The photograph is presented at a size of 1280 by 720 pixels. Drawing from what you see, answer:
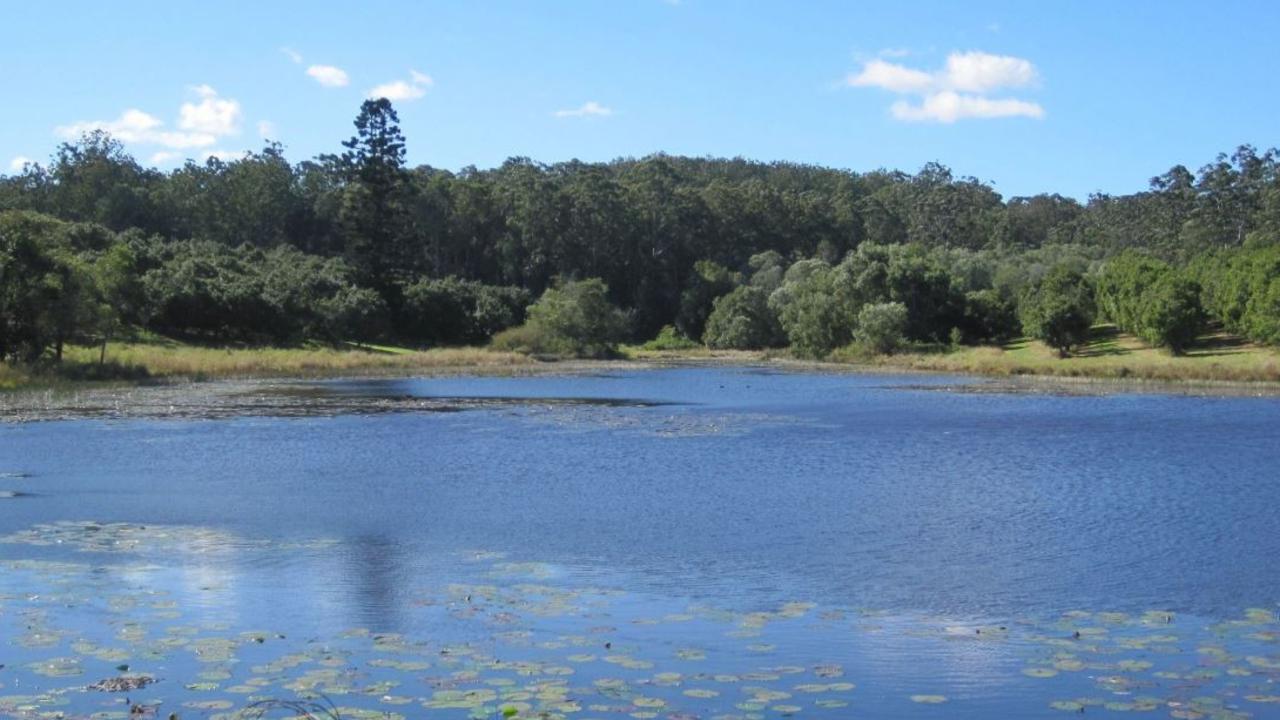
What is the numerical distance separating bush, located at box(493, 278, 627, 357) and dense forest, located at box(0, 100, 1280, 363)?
263 millimetres

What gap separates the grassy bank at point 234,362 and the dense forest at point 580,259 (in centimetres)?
199

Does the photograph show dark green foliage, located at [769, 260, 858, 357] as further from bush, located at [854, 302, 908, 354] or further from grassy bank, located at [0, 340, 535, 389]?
grassy bank, located at [0, 340, 535, 389]

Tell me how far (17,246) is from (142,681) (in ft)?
188

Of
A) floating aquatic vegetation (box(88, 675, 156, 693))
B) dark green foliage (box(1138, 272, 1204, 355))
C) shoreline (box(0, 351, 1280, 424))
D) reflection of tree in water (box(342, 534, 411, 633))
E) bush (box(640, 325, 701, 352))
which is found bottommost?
reflection of tree in water (box(342, 534, 411, 633))

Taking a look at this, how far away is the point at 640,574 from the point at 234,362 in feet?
216

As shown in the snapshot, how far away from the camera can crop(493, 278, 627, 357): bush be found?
115000mm

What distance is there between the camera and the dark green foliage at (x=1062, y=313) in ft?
306

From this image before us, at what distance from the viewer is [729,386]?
78.7m

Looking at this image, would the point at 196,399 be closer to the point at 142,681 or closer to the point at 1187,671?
the point at 142,681

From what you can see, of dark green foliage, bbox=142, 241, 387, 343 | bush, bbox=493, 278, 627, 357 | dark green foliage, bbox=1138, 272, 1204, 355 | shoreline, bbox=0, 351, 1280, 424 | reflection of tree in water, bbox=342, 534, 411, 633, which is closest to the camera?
reflection of tree in water, bbox=342, 534, 411, 633

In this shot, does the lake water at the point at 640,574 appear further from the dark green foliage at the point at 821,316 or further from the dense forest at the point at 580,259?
the dark green foliage at the point at 821,316

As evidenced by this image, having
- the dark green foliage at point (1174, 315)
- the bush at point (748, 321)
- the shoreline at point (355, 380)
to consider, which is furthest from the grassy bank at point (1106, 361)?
the bush at point (748, 321)

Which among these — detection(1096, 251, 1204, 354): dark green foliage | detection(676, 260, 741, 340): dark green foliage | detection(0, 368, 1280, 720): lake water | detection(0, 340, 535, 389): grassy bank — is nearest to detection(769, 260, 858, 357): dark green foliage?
detection(1096, 251, 1204, 354): dark green foliage

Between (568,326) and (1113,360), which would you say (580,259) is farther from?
(1113,360)
